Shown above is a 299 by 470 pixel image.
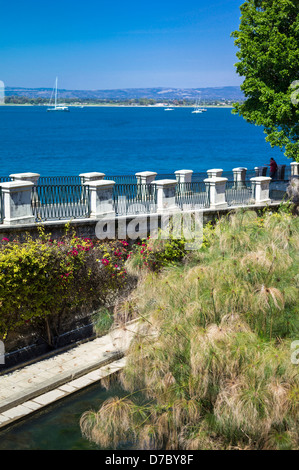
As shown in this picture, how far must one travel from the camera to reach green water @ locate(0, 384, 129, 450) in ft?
28.5

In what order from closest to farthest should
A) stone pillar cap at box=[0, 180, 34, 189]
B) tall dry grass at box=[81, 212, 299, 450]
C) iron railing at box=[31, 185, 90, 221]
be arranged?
tall dry grass at box=[81, 212, 299, 450] → stone pillar cap at box=[0, 180, 34, 189] → iron railing at box=[31, 185, 90, 221]

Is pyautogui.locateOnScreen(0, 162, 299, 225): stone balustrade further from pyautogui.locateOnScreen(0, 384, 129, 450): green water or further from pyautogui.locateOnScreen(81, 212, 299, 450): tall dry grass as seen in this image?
pyautogui.locateOnScreen(81, 212, 299, 450): tall dry grass

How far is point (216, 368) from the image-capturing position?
23.6ft

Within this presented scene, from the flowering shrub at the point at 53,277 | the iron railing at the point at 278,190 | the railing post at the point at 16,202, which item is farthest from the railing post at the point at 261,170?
the railing post at the point at 16,202

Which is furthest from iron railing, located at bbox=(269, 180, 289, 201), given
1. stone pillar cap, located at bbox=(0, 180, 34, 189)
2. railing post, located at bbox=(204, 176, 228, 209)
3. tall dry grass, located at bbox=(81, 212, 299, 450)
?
tall dry grass, located at bbox=(81, 212, 299, 450)

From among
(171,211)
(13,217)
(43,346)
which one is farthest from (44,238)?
(171,211)

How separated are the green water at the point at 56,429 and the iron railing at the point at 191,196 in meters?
8.04

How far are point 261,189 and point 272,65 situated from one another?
14.7 feet

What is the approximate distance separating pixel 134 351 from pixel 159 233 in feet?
22.0

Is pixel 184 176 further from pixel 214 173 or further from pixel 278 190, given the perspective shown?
pixel 278 190

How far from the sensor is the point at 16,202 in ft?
40.7

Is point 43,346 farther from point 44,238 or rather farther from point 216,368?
point 216,368

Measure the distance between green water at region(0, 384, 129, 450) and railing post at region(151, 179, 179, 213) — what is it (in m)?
6.79

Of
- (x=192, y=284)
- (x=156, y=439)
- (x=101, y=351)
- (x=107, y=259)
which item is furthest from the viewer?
(x=107, y=259)
